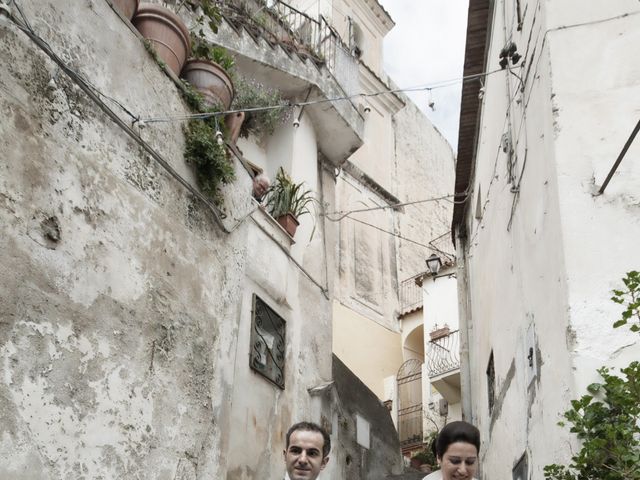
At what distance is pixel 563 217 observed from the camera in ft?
17.0

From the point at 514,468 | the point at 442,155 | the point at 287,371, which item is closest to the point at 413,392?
the point at 442,155

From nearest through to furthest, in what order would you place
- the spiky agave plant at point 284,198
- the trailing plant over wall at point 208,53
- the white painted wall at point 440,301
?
the trailing plant over wall at point 208,53 < the spiky agave plant at point 284,198 < the white painted wall at point 440,301

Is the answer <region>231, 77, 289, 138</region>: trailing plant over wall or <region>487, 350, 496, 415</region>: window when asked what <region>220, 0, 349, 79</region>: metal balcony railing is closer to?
<region>231, 77, 289, 138</region>: trailing plant over wall

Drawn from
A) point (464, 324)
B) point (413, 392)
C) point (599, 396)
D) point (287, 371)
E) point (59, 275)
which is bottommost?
point (599, 396)

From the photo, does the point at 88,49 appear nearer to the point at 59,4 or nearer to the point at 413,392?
the point at 59,4

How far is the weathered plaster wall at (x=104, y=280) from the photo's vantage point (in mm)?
4961

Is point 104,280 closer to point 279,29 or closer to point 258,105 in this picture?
point 258,105

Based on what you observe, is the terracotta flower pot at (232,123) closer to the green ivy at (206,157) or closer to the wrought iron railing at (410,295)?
the green ivy at (206,157)

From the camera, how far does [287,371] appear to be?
9.28 meters

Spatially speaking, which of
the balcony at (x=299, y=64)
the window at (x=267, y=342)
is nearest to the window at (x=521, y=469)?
the window at (x=267, y=342)

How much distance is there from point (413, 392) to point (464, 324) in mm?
8673

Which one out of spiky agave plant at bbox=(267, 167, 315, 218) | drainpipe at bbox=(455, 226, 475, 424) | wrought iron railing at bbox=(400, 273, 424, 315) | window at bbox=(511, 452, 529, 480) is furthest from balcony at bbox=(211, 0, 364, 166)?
wrought iron railing at bbox=(400, 273, 424, 315)

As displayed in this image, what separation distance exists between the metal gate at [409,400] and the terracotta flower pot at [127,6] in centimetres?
1516

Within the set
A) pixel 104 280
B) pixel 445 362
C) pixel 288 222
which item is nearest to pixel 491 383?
pixel 288 222
